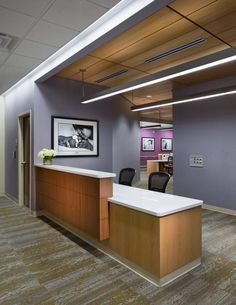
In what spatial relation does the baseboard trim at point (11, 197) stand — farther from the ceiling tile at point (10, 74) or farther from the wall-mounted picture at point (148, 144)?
the wall-mounted picture at point (148, 144)

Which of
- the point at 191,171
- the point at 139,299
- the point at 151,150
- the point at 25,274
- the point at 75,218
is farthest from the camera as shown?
the point at 151,150

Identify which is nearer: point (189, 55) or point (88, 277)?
point (88, 277)

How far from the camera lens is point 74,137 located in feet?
16.3

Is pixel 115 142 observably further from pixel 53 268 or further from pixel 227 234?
pixel 53 268

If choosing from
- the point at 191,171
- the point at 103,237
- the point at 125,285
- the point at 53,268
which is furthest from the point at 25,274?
the point at 191,171

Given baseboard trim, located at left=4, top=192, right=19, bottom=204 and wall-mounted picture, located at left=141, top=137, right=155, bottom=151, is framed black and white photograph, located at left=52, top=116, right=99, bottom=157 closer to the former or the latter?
baseboard trim, located at left=4, top=192, right=19, bottom=204

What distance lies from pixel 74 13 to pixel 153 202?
2.15 metres

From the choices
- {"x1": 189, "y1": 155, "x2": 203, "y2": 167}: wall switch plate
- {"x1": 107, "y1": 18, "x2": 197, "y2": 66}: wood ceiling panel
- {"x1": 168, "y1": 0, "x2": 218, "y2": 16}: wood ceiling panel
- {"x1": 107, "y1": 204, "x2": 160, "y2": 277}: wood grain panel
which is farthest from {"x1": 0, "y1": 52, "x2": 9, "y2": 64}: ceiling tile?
{"x1": 189, "y1": 155, "x2": 203, "y2": 167}: wall switch plate

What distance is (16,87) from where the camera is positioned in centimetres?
556

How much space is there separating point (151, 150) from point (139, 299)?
13735 millimetres

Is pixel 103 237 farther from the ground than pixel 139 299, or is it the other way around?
pixel 103 237

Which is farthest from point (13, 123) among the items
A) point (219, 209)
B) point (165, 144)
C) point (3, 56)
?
point (165, 144)

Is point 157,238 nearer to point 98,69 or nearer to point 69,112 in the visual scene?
point 98,69

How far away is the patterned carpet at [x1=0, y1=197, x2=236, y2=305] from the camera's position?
209 cm
